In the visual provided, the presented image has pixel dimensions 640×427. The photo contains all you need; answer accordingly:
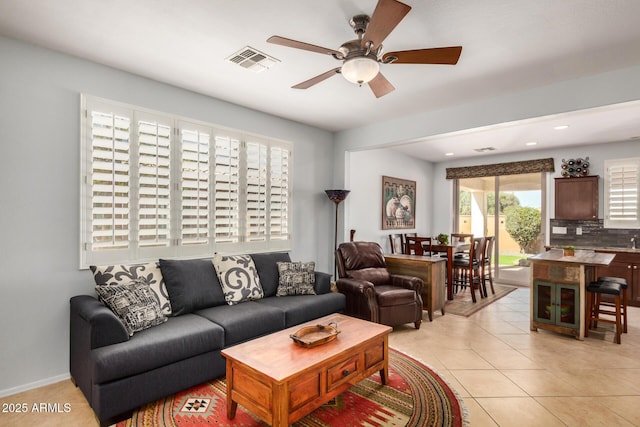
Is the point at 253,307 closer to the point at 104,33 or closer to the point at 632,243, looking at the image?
the point at 104,33

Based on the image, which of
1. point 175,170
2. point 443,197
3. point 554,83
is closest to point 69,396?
point 175,170

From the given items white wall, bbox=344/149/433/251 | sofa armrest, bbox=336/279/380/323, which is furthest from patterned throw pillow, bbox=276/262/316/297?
white wall, bbox=344/149/433/251

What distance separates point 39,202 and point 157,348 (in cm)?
152

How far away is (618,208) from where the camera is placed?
5.48 m

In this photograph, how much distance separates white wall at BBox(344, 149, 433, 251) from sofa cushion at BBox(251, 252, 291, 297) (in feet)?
5.12

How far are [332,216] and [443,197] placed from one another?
3.53 metres

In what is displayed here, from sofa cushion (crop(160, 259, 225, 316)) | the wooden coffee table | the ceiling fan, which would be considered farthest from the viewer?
sofa cushion (crop(160, 259, 225, 316))

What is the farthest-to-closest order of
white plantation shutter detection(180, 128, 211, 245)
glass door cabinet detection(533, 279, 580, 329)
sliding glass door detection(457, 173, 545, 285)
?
sliding glass door detection(457, 173, 545, 285)
glass door cabinet detection(533, 279, 580, 329)
white plantation shutter detection(180, 128, 211, 245)

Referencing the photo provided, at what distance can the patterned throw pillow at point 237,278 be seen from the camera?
335cm

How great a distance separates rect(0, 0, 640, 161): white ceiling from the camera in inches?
84.3

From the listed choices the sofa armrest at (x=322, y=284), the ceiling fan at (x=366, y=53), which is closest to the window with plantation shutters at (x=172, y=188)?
the sofa armrest at (x=322, y=284)

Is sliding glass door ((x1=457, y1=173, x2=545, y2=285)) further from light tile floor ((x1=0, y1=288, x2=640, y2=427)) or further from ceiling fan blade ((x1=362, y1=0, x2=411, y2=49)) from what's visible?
ceiling fan blade ((x1=362, y1=0, x2=411, y2=49))

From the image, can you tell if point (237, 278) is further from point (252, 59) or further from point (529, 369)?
point (529, 369)

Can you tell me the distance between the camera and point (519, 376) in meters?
2.82
